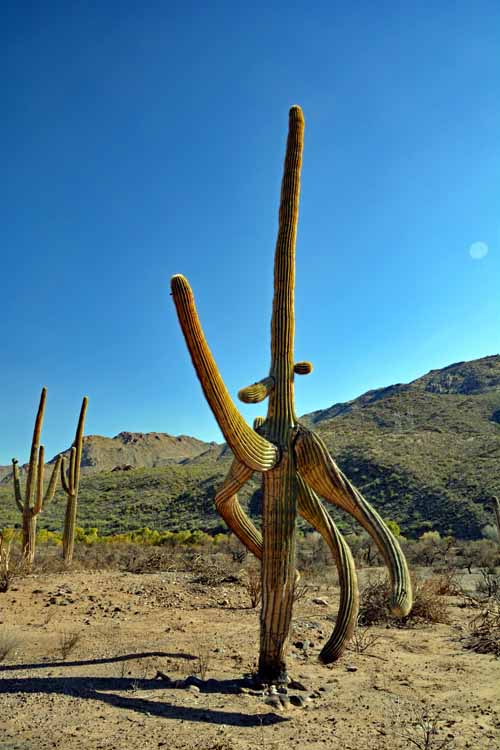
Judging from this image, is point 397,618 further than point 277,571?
Yes

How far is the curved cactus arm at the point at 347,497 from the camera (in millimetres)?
5086

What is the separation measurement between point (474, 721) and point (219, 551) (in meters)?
14.1

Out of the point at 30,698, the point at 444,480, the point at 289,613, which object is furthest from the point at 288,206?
the point at 444,480

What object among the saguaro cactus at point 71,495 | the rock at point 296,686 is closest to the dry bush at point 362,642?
the rock at point 296,686

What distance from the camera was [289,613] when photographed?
570 centimetres

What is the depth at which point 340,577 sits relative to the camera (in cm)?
573

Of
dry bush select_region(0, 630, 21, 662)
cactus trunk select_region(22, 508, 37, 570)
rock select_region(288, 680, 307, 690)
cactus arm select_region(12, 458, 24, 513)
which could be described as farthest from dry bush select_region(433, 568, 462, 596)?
cactus arm select_region(12, 458, 24, 513)

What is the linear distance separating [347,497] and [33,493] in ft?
36.6

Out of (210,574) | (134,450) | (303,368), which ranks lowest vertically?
(210,574)

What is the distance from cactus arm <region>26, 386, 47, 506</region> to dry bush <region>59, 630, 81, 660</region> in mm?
6777

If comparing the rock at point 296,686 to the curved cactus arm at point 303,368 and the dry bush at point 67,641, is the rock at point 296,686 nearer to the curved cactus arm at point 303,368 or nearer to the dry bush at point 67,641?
the dry bush at point 67,641

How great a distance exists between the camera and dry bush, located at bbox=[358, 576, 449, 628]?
31.0 feet

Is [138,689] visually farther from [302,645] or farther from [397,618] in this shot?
[397,618]

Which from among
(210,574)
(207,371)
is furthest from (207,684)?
(210,574)
